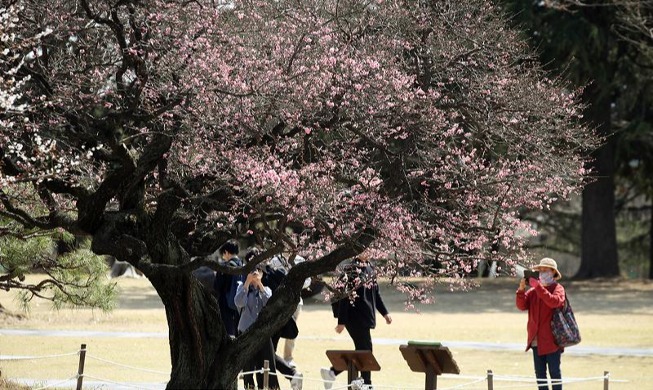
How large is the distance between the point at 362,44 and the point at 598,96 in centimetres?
3151

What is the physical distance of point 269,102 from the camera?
10.5m

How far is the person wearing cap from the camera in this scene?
12.4 m

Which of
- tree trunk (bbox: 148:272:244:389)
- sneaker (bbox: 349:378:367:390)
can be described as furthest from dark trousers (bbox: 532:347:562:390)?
tree trunk (bbox: 148:272:244:389)

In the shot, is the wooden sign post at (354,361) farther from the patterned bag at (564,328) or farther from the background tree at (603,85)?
the background tree at (603,85)

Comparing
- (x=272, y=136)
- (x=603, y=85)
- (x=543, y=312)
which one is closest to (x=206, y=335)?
(x=272, y=136)

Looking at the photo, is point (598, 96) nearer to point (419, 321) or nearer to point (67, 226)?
point (419, 321)

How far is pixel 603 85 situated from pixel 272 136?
103 ft

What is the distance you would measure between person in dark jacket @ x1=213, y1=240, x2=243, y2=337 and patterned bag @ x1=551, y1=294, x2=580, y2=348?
3.99m

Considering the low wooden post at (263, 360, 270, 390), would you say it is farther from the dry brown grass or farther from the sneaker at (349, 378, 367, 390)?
the sneaker at (349, 378, 367, 390)

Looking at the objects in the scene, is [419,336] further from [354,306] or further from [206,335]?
[206,335]

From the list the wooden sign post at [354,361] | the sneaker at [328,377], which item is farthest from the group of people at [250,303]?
the wooden sign post at [354,361]

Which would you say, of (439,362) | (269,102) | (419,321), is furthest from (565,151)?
(419,321)

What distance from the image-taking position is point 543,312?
495 inches

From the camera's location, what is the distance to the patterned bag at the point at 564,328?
12.4m
